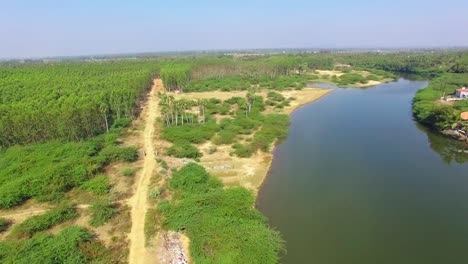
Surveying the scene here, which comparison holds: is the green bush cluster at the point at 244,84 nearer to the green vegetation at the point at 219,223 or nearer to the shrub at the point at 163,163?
the shrub at the point at 163,163

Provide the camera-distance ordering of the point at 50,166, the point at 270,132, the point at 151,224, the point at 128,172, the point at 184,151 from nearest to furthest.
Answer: the point at 151,224 < the point at 50,166 < the point at 128,172 < the point at 184,151 < the point at 270,132

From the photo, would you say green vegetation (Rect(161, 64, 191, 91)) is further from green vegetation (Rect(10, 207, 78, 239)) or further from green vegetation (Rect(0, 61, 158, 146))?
green vegetation (Rect(10, 207, 78, 239))

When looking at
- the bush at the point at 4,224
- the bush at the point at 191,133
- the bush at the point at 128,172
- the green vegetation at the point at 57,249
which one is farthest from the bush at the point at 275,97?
the bush at the point at 4,224

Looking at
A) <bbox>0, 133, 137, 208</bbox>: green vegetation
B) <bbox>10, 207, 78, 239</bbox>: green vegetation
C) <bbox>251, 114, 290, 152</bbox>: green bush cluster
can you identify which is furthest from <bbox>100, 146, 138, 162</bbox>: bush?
<bbox>251, 114, 290, 152</bbox>: green bush cluster

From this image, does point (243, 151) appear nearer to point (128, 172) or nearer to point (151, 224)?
point (128, 172)

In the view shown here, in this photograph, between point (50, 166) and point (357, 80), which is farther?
A: point (357, 80)

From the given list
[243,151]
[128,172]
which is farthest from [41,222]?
[243,151]
